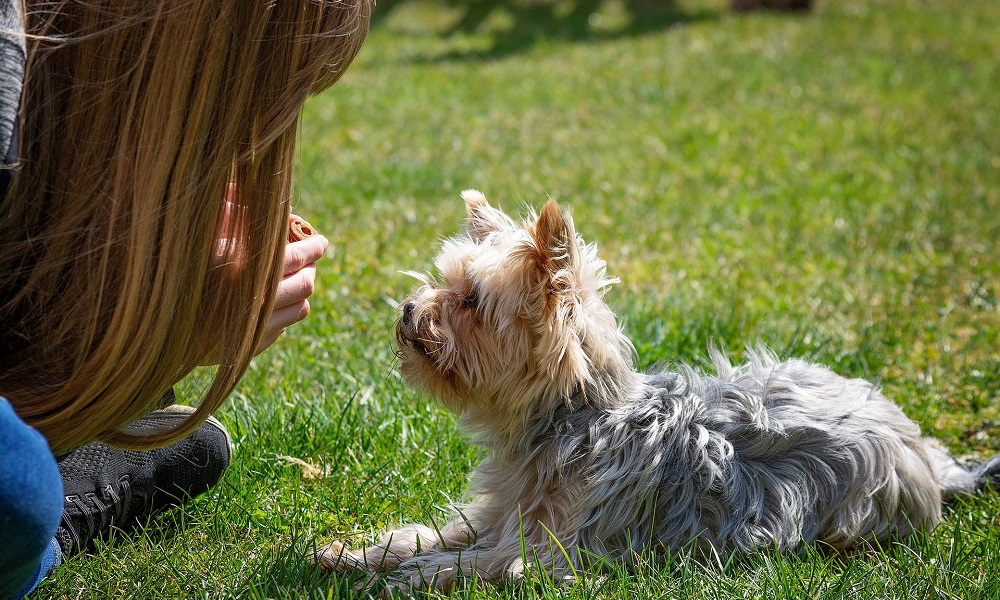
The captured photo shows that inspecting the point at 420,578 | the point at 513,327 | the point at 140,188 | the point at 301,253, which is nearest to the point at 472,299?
the point at 513,327

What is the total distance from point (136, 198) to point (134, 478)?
4.19ft

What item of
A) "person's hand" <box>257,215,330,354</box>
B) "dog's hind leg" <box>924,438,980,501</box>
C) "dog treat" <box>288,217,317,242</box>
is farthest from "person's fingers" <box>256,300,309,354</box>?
"dog's hind leg" <box>924,438,980,501</box>

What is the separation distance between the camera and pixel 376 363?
4.02 meters

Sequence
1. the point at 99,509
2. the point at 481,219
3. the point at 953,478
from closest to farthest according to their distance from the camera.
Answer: the point at 99,509, the point at 481,219, the point at 953,478

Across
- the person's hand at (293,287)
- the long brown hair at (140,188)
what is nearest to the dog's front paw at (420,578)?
the person's hand at (293,287)

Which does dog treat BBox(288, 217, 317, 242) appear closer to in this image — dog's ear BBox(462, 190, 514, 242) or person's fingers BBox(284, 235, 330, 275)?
person's fingers BBox(284, 235, 330, 275)

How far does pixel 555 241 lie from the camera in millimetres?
2621

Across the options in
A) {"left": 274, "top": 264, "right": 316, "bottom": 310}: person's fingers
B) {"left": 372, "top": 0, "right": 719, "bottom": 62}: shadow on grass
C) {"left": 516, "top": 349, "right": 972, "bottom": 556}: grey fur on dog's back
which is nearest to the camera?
{"left": 274, "top": 264, "right": 316, "bottom": 310}: person's fingers

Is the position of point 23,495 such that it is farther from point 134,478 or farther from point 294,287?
point 134,478

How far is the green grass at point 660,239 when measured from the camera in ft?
9.08

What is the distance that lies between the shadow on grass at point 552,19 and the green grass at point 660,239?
0.15 metres

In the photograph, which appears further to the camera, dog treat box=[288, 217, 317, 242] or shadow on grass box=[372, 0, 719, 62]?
shadow on grass box=[372, 0, 719, 62]

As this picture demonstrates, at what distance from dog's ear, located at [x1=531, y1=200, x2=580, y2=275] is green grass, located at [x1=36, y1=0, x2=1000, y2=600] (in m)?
0.85

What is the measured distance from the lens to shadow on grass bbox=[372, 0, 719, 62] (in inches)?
484
